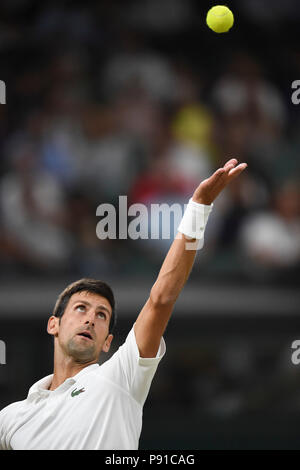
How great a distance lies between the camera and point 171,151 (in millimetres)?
6840

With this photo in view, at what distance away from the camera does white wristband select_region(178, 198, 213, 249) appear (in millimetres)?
2926

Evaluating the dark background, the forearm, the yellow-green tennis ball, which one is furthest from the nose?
the yellow-green tennis ball

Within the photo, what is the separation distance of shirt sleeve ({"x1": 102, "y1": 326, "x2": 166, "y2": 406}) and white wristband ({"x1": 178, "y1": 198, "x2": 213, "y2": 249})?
1.47 feet

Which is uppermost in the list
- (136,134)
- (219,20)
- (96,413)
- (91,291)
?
(219,20)

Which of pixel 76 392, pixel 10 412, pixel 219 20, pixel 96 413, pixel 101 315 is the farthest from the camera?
pixel 219 20

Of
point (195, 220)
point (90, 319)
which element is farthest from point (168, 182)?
point (195, 220)

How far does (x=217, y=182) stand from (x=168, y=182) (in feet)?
11.7

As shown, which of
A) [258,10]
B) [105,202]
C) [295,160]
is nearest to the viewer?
[105,202]

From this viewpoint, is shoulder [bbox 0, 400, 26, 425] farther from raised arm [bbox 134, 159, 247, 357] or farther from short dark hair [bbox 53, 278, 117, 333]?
raised arm [bbox 134, 159, 247, 357]

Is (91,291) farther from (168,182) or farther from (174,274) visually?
(168,182)

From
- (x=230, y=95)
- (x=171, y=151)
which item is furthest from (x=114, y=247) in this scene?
(x=230, y=95)

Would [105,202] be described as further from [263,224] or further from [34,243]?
[263,224]

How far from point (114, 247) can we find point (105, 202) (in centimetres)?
47

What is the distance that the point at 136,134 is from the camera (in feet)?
23.0
